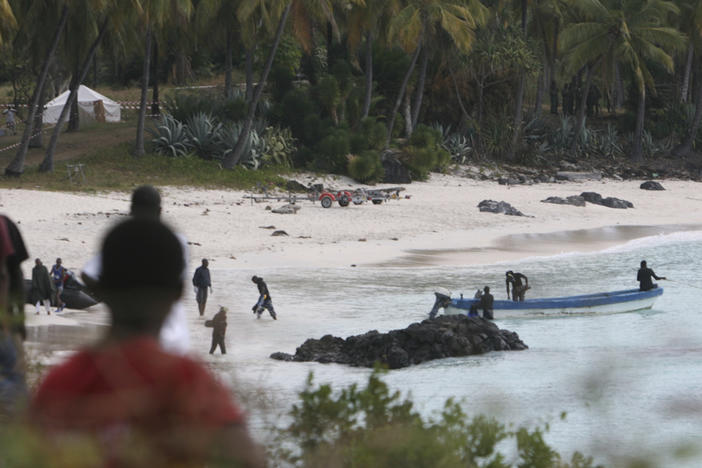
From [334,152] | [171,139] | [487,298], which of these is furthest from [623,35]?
[487,298]

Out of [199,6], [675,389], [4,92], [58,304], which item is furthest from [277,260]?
[4,92]

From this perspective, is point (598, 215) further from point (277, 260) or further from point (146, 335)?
point (146, 335)

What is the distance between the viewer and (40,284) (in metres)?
13.4

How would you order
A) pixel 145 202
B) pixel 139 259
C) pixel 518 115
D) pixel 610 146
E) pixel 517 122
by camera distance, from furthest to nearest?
pixel 610 146
pixel 517 122
pixel 518 115
pixel 145 202
pixel 139 259

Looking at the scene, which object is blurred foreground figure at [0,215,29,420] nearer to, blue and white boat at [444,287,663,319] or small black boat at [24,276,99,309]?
small black boat at [24,276,99,309]

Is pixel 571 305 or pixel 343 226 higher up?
pixel 343 226

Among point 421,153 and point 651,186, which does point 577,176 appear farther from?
point 421,153

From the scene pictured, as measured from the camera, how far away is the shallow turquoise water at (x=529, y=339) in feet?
38.7

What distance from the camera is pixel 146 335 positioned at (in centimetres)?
194

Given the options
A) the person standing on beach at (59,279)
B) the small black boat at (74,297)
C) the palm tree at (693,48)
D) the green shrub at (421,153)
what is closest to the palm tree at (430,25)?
the green shrub at (421,153)

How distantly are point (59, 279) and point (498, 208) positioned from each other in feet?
64.2

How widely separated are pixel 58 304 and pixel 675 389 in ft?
29.2

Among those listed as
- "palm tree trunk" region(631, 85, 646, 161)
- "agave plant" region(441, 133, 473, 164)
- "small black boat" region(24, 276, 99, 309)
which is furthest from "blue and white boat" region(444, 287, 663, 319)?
"palm tree trunk" region(631, 85, 646, 161)

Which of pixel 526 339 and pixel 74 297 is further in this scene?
pixel 526 339
